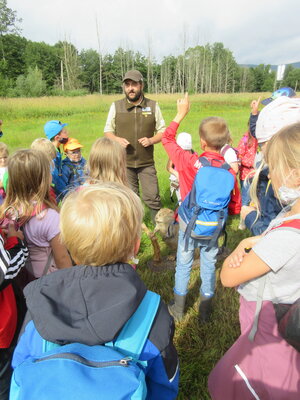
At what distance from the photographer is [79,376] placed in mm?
773

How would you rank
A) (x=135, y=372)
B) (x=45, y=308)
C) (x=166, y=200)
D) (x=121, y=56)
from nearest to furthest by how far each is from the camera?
(x=135, y=372) → (x=45, y=308) → (x=166, y=200) → (x=121, y=56)

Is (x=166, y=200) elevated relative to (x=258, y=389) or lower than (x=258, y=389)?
lower

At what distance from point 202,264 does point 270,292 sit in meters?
1.31

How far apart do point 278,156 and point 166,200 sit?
417 centimetres

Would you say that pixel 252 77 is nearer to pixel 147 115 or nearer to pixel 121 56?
pixel 121 56

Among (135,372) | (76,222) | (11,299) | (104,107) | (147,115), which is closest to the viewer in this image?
(135,372)

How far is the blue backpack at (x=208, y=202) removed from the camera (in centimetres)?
208

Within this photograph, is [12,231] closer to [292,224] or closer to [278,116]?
[292,224]

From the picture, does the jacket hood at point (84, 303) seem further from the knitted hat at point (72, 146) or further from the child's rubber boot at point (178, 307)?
the knitted hat at point (72, 146)

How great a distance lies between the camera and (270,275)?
115 centimetres

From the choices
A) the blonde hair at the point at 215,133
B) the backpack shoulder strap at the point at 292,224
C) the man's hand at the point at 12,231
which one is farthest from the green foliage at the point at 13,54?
the backpack shoulder strap at the point at 292,224

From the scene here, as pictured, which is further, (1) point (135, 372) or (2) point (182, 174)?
(2) point (182, 174)

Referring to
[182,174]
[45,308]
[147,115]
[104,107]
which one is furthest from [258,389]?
[104,107]

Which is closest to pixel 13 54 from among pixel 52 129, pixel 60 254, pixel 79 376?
pixel 52 129
